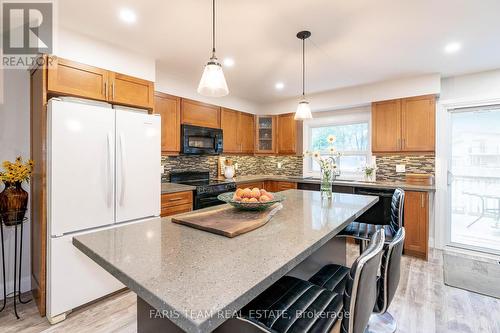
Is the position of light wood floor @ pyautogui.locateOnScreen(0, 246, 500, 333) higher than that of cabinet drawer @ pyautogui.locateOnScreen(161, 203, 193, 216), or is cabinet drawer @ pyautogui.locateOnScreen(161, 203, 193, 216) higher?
cabinet drawer @ pyautogui.locateOnScreen(161, 203, 193, 216)

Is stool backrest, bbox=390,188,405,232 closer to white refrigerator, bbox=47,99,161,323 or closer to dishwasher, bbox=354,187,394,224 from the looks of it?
dishwasher, bbox=354,187,394,224

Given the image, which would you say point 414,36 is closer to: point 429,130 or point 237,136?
point 429,130

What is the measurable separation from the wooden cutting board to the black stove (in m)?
1.58

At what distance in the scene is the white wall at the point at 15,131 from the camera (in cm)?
234

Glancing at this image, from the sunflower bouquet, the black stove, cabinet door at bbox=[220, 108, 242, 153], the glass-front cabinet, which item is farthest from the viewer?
the glass-front cabinet

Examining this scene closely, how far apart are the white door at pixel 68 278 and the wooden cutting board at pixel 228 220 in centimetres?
121

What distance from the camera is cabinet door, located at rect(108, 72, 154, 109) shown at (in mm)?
2406

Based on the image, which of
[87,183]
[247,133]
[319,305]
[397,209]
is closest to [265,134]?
[247,133]

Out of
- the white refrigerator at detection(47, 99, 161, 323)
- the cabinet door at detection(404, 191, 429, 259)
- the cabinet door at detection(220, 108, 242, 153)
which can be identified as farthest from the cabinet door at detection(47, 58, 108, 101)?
the cabinet door at detection(404, 191, 429, 259)

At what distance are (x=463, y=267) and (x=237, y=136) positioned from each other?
143 inches

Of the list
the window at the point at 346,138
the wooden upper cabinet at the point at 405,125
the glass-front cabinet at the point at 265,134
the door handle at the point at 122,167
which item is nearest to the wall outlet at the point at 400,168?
the wooden upper cabinet at the point at 405,125

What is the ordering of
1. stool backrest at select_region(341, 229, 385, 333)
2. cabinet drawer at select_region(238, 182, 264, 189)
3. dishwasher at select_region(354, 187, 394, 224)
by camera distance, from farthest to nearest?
cabinet drawer at select_region(238, 182, 264, 189) < dishwasher at select_region(354, 187, 394, 224) < stool backrest at select_region(341, 229, 385, 333)

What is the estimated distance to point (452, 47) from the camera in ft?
8.39

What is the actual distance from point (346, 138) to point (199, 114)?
262cm
